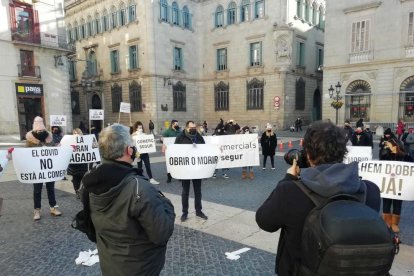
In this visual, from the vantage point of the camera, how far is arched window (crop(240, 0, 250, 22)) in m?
30.2

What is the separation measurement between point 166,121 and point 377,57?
19632 millimetres

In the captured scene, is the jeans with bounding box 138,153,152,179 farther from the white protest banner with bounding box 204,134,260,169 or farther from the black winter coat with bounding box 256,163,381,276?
the black winter coat with bounding box 256,163,381,276

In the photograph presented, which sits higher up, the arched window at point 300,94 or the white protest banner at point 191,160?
the arched window at point 300,94

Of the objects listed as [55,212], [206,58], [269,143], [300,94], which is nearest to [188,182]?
[55,212]

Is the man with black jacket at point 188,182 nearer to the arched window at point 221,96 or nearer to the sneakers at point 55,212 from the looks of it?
the sneakers at point 55,212

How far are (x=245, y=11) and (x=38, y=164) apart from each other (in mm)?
29017

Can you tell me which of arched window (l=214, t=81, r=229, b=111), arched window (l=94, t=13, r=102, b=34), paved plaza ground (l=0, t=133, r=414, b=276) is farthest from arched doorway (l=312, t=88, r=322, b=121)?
paved plaza ground (l=0, t=133, r=414, b=276)

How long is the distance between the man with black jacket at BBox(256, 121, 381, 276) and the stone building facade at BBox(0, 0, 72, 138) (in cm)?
2446

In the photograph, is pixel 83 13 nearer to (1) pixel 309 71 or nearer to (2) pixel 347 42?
(1) pixel 309 71

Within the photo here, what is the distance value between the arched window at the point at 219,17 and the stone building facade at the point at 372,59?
36.8ft

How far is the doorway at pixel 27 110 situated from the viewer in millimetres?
22516

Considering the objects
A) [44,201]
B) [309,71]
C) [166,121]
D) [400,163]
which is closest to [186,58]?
[166,121]

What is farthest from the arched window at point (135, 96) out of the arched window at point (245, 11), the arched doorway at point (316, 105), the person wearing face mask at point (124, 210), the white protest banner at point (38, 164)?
the person wearing face mask at point (124, 210)

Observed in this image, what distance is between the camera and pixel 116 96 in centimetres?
3406
